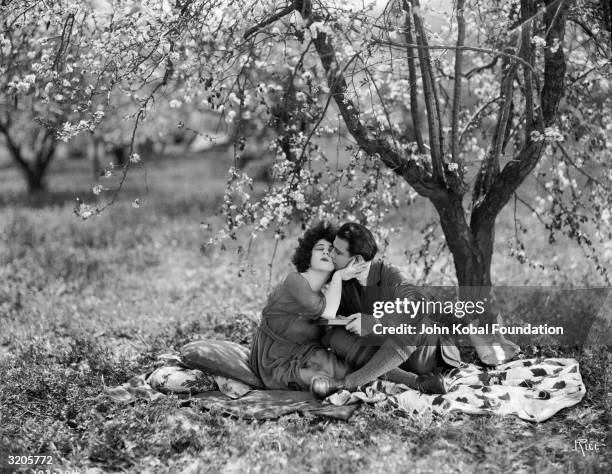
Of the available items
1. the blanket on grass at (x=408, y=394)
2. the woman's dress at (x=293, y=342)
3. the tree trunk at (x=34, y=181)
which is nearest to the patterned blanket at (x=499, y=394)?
the blanket on grass at (x=408, y=394)

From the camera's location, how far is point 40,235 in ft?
46.8

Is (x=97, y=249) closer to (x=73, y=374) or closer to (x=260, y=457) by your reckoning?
(x=73, y=374)

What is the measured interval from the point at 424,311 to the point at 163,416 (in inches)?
88.7

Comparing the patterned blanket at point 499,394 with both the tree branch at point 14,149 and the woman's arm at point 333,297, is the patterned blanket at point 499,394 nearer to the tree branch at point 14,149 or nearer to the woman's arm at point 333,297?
the woman's arm at point 333,297

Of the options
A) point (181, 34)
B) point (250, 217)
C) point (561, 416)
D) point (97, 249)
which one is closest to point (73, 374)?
point (250, 217)

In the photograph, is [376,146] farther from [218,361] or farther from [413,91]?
[218,361]

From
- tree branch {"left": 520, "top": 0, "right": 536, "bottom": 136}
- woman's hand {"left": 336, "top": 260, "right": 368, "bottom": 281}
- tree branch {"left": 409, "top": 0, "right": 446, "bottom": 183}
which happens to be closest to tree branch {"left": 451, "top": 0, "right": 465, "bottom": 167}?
tree branch {"left": 409, "top": 0, "right": 446, "bottom": 183}

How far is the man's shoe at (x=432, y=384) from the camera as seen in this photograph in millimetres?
6238

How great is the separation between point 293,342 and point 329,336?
0.32 meters

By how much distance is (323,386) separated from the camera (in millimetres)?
6156

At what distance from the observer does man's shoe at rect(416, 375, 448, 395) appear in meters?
6.24

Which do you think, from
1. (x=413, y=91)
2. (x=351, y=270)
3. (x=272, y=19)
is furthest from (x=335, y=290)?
(x=272, y=19)

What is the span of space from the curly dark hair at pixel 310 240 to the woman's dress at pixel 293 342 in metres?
0.29

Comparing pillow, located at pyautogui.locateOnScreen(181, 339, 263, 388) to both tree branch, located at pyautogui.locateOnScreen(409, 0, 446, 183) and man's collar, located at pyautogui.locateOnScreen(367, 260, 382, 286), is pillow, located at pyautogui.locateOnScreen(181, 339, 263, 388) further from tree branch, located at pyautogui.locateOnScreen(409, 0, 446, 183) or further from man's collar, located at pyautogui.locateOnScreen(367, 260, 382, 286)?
tree branch, located at pyautogui.locateOnScreen(409, 0, 446, 183)
